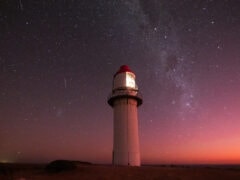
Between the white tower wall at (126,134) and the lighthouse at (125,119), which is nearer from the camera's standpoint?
the white tower wall at (126,134)

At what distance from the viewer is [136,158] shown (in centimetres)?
1778

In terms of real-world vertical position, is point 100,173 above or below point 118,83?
below

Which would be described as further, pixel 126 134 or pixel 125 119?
pixel 125 119

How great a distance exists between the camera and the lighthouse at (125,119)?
1769 cm

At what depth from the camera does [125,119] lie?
736 inches

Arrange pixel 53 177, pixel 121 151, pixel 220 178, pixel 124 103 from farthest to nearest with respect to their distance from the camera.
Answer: pixel 124 103 → pixel 121 151 → pixel 53 177 → pixel 220 178

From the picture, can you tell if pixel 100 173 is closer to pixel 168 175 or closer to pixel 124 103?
pixel 168 175

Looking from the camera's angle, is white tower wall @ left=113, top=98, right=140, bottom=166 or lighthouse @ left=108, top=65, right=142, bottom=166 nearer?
white tower wall @ left=113, top=98, right=140, bottom=166

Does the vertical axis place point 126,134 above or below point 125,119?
below

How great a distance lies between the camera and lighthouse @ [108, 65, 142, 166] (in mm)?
17688

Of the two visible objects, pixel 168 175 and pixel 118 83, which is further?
pixel 118 83

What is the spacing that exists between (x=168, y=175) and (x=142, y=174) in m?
1.46

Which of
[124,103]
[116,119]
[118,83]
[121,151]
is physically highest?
[118,83]

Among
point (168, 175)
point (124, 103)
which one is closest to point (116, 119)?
point (124, 103)
